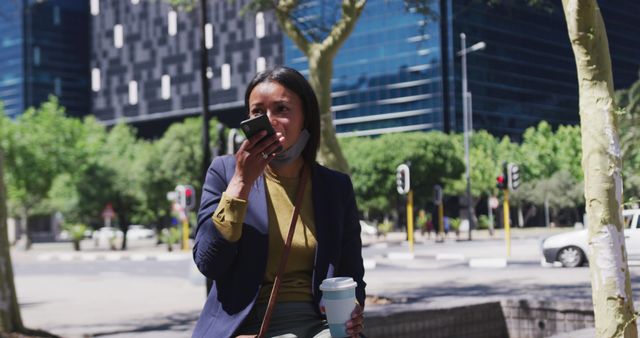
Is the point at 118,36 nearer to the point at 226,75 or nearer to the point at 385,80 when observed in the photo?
the point at 226,75

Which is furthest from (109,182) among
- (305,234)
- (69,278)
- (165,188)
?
(305,234)

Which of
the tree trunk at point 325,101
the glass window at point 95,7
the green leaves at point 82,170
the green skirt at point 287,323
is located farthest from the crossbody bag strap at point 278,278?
the glass window at point 95,7

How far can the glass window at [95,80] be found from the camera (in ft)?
290

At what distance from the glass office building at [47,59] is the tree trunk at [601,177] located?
8695 cm

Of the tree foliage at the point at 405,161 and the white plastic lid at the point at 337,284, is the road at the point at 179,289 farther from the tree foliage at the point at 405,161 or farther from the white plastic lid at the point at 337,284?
the tree foliage at the point at 405,161

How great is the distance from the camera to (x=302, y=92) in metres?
2.30

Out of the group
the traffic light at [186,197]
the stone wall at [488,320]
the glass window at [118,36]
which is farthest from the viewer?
the glass window at [118,36]

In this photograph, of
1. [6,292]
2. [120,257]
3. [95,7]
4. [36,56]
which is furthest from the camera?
[95,7]

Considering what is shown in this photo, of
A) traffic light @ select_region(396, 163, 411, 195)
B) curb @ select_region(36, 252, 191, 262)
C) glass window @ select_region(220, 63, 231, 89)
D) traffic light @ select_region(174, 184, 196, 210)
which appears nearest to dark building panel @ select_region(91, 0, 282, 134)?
glass window @ select_region(220, 63, 231, 89)

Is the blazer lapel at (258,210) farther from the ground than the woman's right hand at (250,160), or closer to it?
closer to it

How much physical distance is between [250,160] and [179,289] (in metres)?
14.3

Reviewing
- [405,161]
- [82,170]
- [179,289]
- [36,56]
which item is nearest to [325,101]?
[179,289]

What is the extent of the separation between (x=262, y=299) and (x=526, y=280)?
12700 millimetres

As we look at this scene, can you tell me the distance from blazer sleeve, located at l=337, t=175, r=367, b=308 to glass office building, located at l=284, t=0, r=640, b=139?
1018 cm
